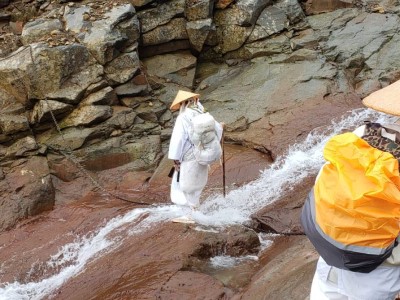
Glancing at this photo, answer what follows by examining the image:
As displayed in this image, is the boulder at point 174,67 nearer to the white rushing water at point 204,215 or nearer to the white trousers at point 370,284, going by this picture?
the white rushing water at point 204,215

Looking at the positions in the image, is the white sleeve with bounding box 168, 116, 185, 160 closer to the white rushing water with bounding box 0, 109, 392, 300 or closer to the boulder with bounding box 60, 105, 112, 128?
the white rushing water with bounding box 0, 109, 392, 300

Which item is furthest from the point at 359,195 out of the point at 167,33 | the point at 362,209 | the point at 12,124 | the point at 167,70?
the point at 167,33

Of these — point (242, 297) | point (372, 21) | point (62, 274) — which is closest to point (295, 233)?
point (242, 297)

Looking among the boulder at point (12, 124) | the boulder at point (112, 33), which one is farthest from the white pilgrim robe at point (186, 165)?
the boulder at point (112, 33)

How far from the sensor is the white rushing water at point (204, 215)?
5738mm

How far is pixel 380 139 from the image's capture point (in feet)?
7.34

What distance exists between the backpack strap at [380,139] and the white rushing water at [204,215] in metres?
3.47

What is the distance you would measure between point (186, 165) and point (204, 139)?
0.48 m

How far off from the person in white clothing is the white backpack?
107 millimetres

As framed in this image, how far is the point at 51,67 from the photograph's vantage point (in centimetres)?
870

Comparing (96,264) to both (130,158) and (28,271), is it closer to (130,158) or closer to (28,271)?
(28,271)

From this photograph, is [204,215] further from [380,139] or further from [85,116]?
[380,139]

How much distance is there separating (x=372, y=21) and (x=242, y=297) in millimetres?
8730

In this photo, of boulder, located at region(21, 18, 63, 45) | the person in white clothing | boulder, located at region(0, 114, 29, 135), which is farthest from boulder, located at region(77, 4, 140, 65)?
the person in white clothing
